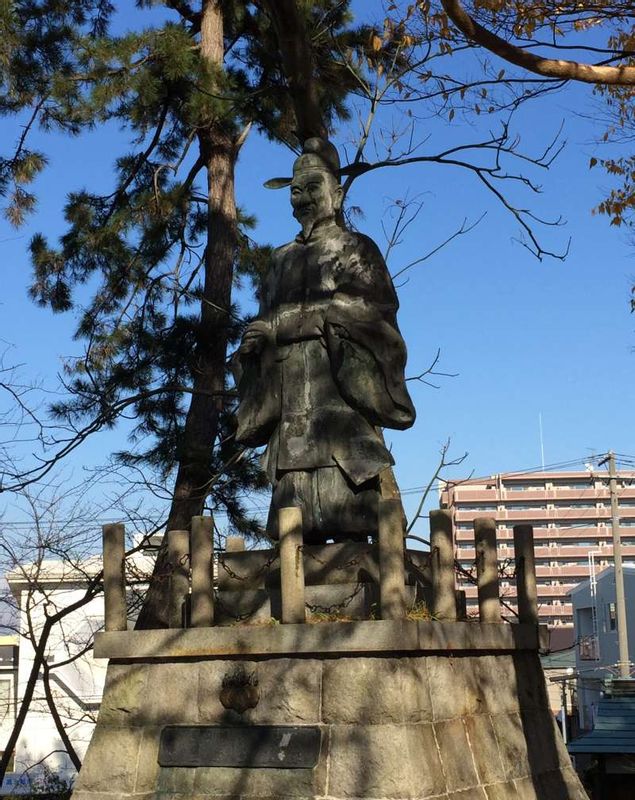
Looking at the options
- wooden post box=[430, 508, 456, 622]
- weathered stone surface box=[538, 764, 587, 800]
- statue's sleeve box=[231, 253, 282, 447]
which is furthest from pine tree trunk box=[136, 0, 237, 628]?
wooden post box=[430, 508, 456, 622]

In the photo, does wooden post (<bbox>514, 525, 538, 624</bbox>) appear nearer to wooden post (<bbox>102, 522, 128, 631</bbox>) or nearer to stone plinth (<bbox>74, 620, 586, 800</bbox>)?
stone plinth (<bbox>74, 620, 586, 800</bbox>)

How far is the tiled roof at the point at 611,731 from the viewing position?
12.4 m

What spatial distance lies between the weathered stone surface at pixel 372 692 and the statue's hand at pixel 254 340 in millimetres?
1924

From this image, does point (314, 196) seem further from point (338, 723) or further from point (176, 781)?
point (176, 781)

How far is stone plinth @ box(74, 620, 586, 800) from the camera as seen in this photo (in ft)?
15.4

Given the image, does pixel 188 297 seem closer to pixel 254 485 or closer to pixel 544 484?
pixel 254 485

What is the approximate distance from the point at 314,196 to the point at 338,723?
116 inches

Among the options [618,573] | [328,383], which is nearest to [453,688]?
[328,383]

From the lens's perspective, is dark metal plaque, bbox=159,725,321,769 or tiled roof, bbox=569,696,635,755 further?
tiled roof, bbox=569,696,635,755

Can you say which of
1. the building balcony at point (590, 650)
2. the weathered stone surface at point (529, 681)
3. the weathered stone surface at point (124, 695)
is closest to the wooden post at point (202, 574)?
the weathered stone surface at point (124, 695)

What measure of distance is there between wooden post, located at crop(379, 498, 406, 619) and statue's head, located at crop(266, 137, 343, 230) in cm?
202

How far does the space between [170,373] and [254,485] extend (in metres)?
1.47

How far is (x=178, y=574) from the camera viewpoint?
5578 mm

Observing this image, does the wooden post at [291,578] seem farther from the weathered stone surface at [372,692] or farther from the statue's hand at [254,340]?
the statue's hand at [254,340]
